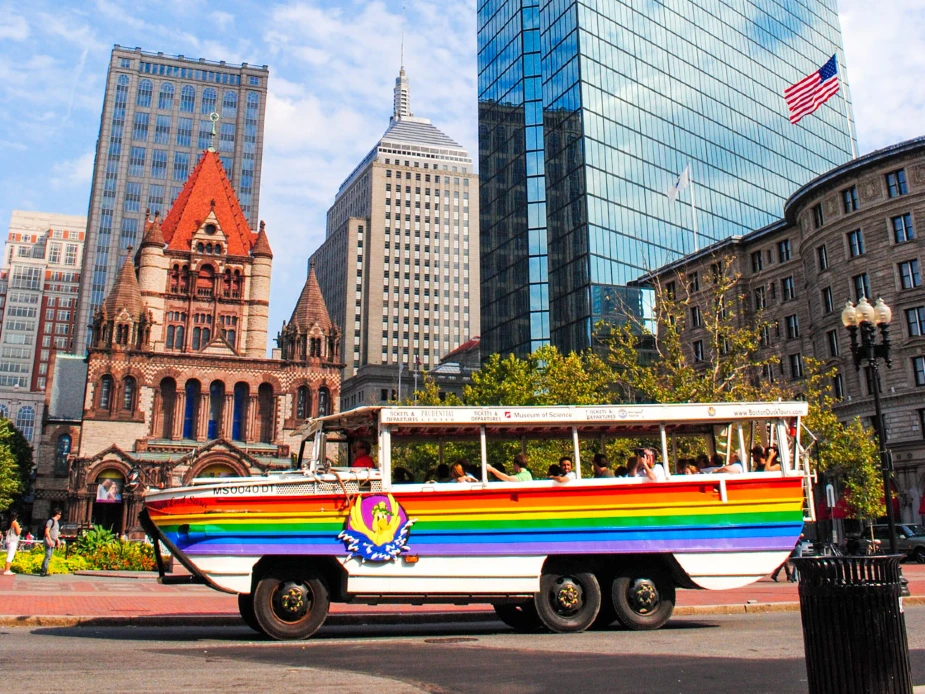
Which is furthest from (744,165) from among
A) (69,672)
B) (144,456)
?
(69,672)

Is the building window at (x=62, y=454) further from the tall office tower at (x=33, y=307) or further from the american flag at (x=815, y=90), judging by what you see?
the tall office tower at (x=33, y=307)

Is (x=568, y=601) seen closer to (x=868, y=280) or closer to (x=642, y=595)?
(x=642, y=595)

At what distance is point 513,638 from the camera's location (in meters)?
11.4

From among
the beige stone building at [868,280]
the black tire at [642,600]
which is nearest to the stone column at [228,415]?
the beige stone building at [868,280]

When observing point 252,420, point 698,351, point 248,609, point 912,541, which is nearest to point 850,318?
point 248,609

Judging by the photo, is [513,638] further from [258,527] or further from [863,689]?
[863,689]

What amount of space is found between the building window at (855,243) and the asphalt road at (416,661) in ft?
131

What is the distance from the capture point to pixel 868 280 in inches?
1865

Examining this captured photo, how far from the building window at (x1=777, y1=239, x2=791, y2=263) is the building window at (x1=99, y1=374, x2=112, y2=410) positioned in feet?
168

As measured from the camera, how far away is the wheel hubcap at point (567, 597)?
1187cm

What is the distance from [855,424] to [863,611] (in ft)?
120

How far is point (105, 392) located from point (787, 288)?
5132 cm

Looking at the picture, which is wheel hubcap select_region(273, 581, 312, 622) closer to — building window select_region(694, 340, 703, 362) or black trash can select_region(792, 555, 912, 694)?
black trash can select_region(792, 555, 912, 694)

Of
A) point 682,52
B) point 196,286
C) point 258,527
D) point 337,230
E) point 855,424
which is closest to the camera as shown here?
point 258,527
